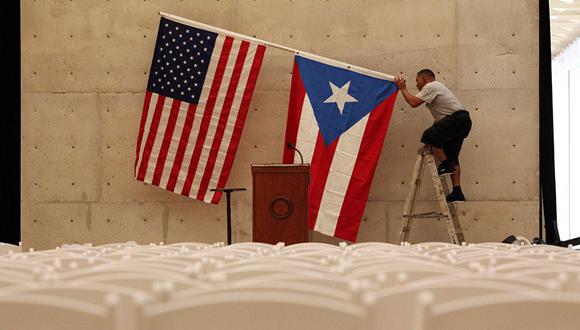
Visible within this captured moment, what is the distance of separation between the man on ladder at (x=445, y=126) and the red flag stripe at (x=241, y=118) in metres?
1.42

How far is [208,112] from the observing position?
301 inches

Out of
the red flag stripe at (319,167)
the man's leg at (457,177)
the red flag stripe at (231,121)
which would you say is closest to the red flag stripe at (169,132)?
the red flag stripe at (231,121)

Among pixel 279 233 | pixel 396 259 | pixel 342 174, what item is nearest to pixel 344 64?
pixel 342 174

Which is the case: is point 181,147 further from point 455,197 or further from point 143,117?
point 455,197

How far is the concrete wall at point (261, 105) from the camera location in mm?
7820

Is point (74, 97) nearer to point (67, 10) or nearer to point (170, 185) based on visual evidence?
point (67, 10)

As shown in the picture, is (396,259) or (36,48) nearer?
(396,259)

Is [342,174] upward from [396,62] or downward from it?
downward

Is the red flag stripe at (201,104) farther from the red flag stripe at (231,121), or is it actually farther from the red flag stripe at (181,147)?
the red flag stripe at (231,121)

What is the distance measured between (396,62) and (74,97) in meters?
3.52

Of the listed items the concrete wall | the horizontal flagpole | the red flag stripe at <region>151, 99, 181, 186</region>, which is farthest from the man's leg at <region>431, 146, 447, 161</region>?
the red flag stripe at <region>151, 99, 181, 186</region>

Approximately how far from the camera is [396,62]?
7.91m

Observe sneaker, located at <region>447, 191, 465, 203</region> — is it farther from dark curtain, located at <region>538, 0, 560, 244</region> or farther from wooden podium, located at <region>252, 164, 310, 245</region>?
wooden podium, located at <region>252, 164, 310, 245</region>

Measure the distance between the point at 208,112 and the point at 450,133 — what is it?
2461 mm
